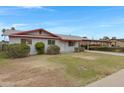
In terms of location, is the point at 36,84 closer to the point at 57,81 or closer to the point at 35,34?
the point at 57,81

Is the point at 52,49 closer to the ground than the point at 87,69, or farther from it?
farther from it

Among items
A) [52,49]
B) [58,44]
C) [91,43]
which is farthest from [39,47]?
[91,43]

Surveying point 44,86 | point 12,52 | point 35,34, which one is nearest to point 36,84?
point 44,86

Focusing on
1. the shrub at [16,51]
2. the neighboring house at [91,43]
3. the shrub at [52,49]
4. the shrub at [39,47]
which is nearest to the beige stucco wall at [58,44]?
the shrub at [39,47]

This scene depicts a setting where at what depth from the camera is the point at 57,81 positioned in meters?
10.9

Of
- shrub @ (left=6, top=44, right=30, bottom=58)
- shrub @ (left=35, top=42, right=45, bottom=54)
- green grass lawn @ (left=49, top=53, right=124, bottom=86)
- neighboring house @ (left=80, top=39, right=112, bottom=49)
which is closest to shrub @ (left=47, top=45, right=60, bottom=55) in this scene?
shrub @ (left=35, top=42, right=45, bottom=54)

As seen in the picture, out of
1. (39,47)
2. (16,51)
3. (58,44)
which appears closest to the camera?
(16,51)

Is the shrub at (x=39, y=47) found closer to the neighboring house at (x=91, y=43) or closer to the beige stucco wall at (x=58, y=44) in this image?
the beige stucco wall at (x=58, y=44)

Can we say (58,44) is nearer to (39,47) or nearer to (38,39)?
(38,39)

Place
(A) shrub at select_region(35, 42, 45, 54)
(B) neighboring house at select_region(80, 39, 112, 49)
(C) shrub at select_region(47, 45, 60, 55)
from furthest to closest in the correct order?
(B) neighboring house at select_region(80, 39, 112, 49) → (C) shrub at select_region(47, 45, 60, 55) → (A) shrub at select_region(35, 42, 45, 54)

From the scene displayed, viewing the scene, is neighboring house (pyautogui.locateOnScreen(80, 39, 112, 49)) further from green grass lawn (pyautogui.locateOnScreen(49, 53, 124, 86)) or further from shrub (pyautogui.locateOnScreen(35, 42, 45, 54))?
green grass lawn (pyautogui.locateOnScreen(49, 53, 124, 86))
